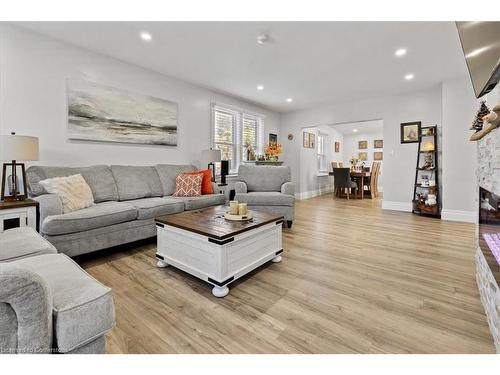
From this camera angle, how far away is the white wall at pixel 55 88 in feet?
A: 8.50

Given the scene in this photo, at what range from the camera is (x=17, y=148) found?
2193 mm

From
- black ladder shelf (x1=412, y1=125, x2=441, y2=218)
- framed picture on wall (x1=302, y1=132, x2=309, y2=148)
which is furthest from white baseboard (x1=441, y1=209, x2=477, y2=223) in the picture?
framed picture on wall (x1=302, y1=132, x2=309, y2=148)

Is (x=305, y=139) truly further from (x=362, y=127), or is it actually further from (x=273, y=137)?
(x=362, y=127)

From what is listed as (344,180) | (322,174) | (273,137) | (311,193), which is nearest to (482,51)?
(273,137)

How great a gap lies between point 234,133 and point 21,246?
435 centimetres

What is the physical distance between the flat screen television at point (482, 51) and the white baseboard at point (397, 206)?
Answer: 3752mm

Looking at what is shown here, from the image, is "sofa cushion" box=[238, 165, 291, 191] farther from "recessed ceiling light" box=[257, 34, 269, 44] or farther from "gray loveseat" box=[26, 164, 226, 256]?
"recessed ceiling light" box=[257, 34, 269, 44]

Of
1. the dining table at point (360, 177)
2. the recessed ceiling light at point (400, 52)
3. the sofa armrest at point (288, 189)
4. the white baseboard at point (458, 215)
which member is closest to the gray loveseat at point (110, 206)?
the sofa armrest at point (288, 189)

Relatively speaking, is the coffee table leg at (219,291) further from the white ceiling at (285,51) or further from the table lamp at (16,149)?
the white ceiling at (285,51)

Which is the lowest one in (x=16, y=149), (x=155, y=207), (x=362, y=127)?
(x=155, y=207)

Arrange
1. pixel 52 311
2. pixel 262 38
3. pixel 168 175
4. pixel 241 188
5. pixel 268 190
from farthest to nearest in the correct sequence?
1. pixel 268 190
2. pixel 241 188
3. pixel 168 175
4. pixel 262 38
5. pixel 52 311
